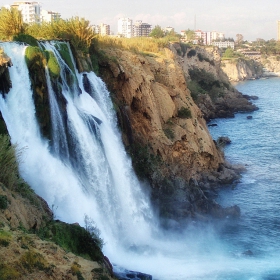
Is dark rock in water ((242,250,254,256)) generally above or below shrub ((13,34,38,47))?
below

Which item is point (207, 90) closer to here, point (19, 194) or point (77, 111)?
point (77, 111)

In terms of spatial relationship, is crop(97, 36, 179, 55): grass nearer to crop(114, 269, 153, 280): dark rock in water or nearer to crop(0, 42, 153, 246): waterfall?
crop(0, 42, 153, 246): waterfall

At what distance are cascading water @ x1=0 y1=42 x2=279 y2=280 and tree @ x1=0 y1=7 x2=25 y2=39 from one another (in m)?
1.69

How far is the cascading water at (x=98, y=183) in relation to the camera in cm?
1432

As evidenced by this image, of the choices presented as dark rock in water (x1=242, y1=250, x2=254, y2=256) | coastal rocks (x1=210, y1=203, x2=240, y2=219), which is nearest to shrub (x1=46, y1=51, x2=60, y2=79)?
dark rock in water (x1=242, y1=250, x2=254, y2=256)

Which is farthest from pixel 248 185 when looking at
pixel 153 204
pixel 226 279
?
pixel 226 279

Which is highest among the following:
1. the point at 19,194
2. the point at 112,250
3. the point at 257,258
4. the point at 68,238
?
the point at 19,194

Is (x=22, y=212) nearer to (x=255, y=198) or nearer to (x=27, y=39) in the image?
(x=27, y=39)

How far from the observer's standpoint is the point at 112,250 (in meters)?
15.4

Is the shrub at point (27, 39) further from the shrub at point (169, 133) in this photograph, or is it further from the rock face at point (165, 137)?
the shrub at point (169, 133)

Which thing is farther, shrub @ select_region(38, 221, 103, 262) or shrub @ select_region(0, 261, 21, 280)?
shrub @ select_region(38, 221, 103, 262)

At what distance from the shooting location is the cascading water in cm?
1432

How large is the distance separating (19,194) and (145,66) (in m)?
17.0

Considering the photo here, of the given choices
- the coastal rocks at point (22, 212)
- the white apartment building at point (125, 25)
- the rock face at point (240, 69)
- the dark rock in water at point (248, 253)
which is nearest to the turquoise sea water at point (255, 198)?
the dark rock in water at point (248, 253)
